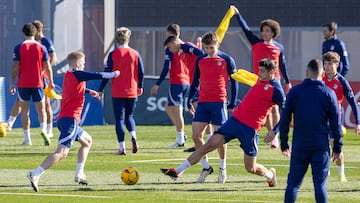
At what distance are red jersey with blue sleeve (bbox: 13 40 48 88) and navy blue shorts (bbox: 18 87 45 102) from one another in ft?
0.24

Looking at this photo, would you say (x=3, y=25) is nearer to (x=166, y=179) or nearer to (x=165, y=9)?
(x=165, y=9)

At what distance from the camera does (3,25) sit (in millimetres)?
35688

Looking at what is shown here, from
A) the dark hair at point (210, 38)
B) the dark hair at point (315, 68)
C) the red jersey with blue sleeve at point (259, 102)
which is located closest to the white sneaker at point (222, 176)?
the red jersey with blue sleeve at point (259, 102)

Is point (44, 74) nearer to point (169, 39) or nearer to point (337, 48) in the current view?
point (169, 39)

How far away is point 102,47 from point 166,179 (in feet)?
65.3

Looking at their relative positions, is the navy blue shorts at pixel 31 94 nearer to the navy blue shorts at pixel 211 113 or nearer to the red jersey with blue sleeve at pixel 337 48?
the red jersey with blue sleeve at pixel 337 48

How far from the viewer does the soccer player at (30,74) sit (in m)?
23.1

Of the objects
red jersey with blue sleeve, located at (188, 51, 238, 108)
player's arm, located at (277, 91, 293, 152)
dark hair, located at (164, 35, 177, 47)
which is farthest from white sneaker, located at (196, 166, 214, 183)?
dark hair, located at (164, 35, 177, 47)

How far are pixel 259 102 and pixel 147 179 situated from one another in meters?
2.58

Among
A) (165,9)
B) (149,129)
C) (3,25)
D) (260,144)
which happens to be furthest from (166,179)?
(3,25)

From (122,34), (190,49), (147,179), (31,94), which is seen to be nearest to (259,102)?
(147,179)

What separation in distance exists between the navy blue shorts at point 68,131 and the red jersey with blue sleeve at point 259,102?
2.20 m

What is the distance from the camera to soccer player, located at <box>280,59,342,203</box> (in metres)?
13.1

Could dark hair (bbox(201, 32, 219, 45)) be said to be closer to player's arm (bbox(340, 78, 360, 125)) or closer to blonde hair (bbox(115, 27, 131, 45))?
player's arm (bbox(340, 78, 360, 125))
